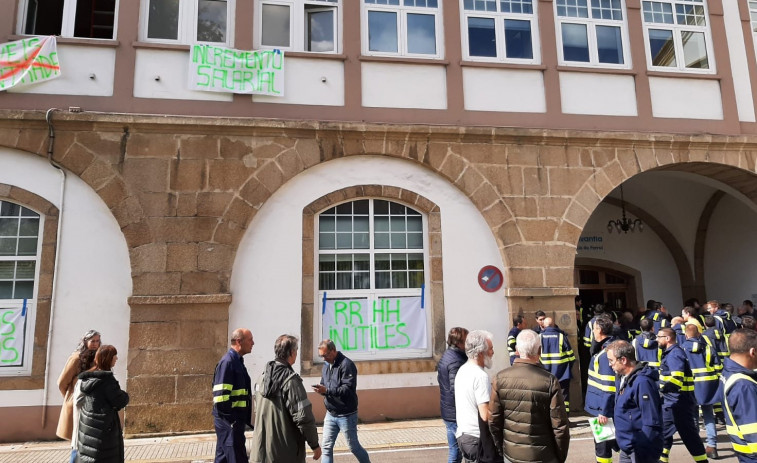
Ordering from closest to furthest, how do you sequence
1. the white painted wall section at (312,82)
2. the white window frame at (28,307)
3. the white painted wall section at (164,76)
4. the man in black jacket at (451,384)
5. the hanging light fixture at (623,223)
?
the man in black jacket at (451,384) → the white window frame at (28,307) → the white painted wall section at (164,76) → the white painted wall section at (312,82) → the hanging light fixture at (623,223)

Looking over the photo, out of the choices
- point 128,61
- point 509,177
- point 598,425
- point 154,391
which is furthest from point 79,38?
point 598,425

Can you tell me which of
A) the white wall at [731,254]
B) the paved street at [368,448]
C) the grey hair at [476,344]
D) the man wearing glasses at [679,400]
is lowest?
the paved street at [368,448]

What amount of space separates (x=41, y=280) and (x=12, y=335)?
88 centimetres

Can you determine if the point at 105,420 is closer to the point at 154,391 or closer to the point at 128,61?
the point at 154,391

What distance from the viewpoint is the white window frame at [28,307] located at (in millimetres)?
7583

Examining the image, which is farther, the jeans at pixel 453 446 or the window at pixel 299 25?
the window at pixel 299 25

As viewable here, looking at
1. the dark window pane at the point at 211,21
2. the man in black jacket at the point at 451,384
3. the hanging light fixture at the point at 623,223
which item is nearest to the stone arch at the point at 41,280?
the dark window pane at the point at 211,21

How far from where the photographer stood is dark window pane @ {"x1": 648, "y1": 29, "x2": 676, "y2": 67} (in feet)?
32.4

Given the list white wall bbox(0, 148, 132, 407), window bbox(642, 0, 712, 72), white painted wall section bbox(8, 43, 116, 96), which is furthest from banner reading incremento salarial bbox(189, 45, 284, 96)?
window bbox(642, 0, 712, 72)

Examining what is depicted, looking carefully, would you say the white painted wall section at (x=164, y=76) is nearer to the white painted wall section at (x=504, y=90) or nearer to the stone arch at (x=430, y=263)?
the stone arch at (x=430, y=263)

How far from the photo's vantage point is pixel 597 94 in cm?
950

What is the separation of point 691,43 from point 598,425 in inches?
333

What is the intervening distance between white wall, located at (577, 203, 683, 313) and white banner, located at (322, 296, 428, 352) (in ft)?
20.0

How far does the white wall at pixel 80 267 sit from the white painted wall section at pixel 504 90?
6057 millimetres
